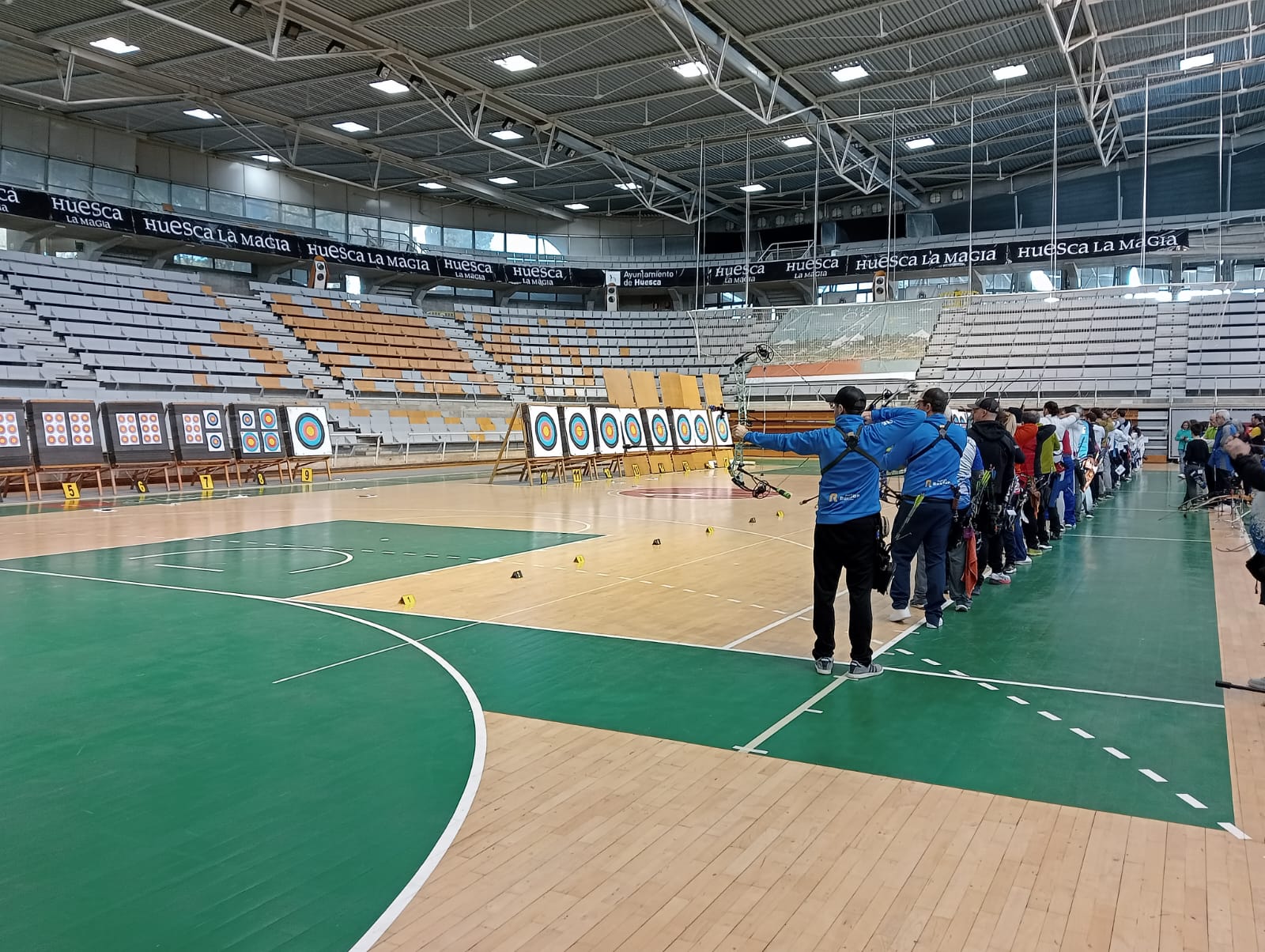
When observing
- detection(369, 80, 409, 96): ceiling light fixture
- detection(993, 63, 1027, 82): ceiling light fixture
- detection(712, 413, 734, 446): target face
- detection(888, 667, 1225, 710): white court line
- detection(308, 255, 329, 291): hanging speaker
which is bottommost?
detection(888, 667, 1225, 710): white court line

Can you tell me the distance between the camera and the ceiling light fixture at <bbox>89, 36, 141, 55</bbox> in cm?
1850

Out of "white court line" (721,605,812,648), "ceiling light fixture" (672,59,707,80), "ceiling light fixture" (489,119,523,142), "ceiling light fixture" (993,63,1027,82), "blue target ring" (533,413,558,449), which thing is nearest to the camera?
"white court line" (721,605,812,648)

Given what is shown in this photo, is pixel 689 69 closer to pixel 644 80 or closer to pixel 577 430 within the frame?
pixel 644 80

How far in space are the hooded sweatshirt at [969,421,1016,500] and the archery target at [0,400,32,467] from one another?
46.1 ft

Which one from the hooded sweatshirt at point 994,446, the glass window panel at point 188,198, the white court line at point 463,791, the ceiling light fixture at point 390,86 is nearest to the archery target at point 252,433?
the ceiling light fixture at point 390,86

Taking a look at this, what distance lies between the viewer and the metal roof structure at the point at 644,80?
17.8 m

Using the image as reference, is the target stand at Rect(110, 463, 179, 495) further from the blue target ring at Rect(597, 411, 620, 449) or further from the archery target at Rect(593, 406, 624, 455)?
the blue target ring at Rect(597, 411, 620, 449)

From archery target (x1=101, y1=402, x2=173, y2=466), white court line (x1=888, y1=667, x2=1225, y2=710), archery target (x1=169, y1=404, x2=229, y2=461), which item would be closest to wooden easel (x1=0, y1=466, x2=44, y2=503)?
archery target (x1=101, y1=402, x2=173, y2=466)

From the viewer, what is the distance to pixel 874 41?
1922 cm

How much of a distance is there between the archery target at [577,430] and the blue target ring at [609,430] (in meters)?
0.32

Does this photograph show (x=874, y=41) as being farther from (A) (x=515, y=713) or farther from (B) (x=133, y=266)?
(B) (x=133, y=266)

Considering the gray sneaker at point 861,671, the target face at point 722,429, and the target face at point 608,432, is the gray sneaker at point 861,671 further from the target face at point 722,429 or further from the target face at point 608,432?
the target face at point 722,429

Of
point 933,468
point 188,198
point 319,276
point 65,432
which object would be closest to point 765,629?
point 933,468

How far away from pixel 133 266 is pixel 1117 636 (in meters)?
28.0
